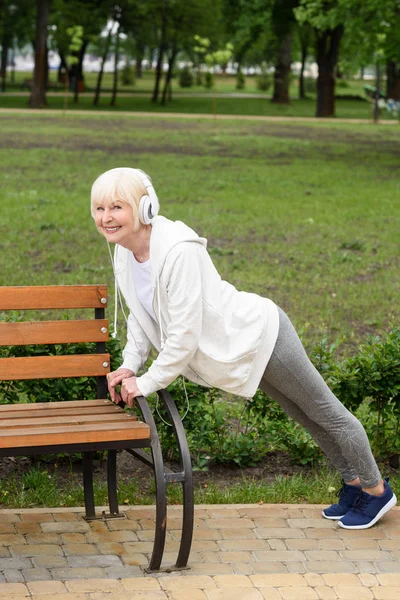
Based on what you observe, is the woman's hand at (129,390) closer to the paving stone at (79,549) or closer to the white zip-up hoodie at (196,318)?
the white zip-up hoodie at (196,318)

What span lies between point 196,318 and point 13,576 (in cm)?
112

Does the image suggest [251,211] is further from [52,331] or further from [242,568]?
[242,568]

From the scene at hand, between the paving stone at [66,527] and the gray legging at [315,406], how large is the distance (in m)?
0.93

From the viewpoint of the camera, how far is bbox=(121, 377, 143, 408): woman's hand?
12.9 feet

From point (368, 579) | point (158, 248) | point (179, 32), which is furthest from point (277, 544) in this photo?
point (179, 32)

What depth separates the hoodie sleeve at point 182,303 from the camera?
12.2 feet

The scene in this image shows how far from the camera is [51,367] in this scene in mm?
4285

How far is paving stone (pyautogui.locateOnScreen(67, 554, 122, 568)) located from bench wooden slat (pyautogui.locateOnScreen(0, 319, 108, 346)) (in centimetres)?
90

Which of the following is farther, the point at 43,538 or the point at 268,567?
the point at 43,538

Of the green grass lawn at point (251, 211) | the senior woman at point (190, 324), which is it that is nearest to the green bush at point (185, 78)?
the green grass lawn at point (251, 211)

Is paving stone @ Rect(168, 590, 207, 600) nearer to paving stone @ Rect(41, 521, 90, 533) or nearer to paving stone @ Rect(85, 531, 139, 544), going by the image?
paving stone @ Rect(85, 531, 139, 544)

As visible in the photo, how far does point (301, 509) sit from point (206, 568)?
0.74 meters

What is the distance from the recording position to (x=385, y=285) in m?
9.77

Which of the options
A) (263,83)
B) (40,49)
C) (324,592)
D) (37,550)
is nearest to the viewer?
(324,592)
